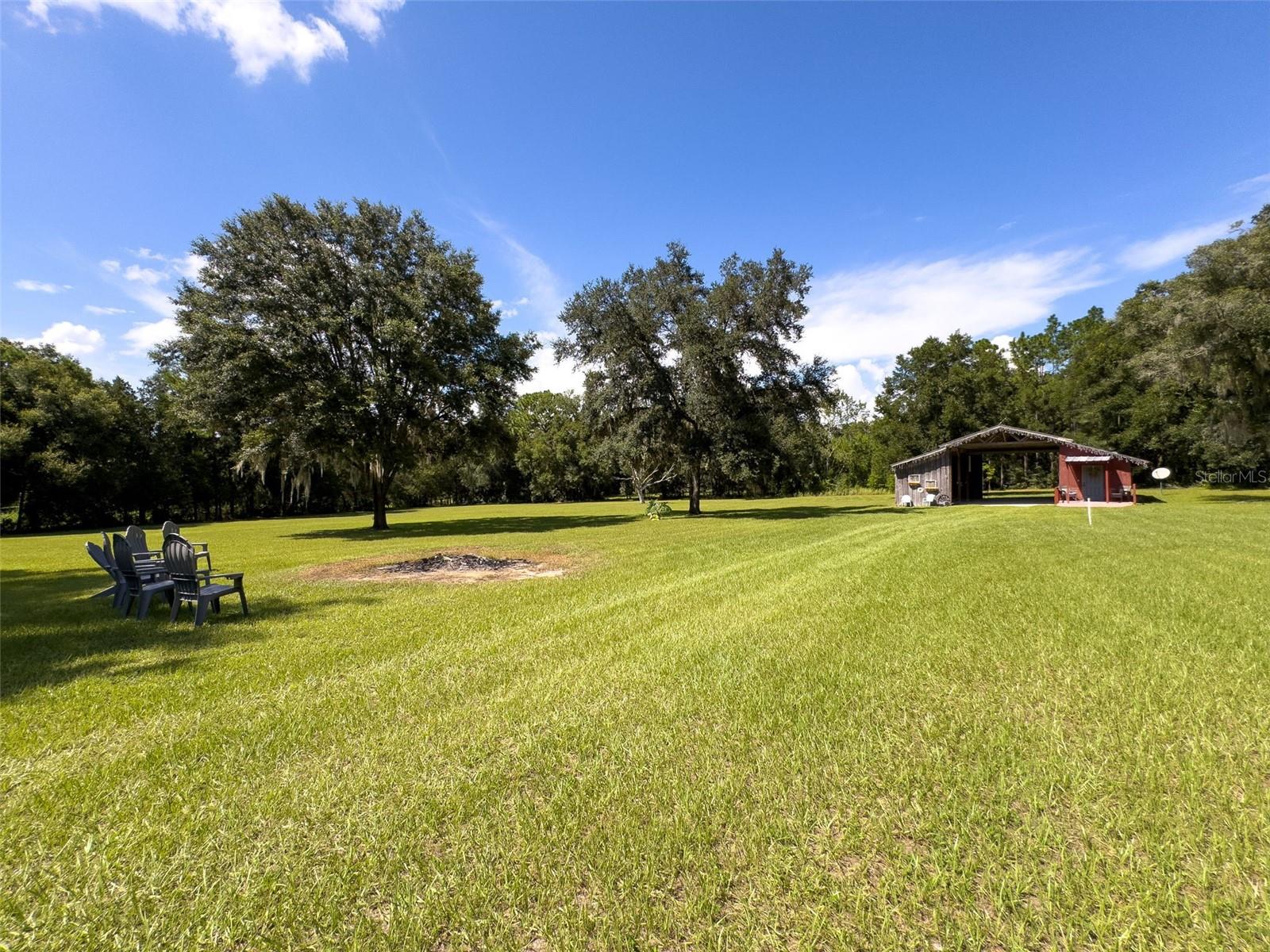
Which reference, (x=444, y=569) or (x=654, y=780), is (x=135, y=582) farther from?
(x=654, y=780)

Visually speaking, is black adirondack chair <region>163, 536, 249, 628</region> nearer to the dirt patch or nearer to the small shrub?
the dirt patch

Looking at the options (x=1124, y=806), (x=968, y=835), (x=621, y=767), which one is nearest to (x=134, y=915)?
(x=621, y=767)

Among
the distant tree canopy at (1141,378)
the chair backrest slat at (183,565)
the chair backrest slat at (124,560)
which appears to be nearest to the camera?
the chair backrest slat at (183,565)

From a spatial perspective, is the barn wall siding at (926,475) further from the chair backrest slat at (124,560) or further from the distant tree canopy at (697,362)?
the chair backrest slat at (124,560)

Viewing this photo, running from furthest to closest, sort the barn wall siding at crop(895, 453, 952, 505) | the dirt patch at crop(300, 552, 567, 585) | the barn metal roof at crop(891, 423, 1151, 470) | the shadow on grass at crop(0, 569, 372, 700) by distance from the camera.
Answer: the barn wall siding at crop(895, 453, 952, 505), the barn metal roof at crop(891, 423, 1151, 470), the dirt patch at crop(300, 552, 567, 585), the shadow on grass at crop(0, 569, 372, 700)

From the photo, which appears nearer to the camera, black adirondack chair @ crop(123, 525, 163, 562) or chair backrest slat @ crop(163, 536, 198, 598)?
chair backrest slat @ crop(163, 536, 198, 598)

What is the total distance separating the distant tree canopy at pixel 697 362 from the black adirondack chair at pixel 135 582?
20.0 meters

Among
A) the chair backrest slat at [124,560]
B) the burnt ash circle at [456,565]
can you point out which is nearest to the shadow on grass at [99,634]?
the chair backrest slat at [124,560]

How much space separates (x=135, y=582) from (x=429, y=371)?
15.5 metres

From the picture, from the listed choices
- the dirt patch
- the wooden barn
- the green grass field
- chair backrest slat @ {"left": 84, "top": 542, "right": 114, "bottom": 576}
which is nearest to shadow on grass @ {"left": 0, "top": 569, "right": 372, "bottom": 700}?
the green grass field

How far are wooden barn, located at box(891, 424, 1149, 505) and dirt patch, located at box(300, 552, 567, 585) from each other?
89.5ft

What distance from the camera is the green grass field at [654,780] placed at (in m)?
2.02

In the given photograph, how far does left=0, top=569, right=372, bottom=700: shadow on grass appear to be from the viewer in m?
4.99

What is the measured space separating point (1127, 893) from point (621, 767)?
2.13 meters
